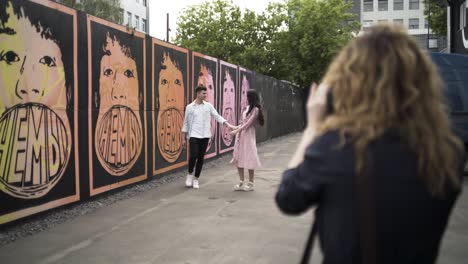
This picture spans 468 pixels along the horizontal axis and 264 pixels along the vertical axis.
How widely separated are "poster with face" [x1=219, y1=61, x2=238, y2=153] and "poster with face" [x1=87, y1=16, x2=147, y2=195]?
565 centimetres

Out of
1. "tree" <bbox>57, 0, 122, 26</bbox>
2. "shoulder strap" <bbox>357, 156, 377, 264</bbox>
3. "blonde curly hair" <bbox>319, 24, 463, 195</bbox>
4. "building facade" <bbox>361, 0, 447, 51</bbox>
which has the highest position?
"building facade" <bbox>361, 0, 447, 51</bbox>

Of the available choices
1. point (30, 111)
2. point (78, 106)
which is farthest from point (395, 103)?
point (78, 106)

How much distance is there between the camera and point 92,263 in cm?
457

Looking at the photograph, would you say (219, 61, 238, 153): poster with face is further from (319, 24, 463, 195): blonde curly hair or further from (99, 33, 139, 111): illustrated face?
(319, 24, 463, 195): blonde curly hair

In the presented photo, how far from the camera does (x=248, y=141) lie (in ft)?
28.8

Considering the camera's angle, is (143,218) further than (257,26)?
No

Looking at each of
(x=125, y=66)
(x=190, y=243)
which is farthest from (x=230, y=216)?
(x=125, y=66)

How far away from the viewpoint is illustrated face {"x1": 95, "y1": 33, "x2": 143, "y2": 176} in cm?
766

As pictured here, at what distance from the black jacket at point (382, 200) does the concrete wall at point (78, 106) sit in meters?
4.64

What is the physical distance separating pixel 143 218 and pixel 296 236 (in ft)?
6.71

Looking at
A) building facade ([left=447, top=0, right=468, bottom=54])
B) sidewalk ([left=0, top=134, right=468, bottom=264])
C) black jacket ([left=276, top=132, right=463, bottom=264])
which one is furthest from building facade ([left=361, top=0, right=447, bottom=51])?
black jacket ([left=276, top=132, right=463, bottom=264])

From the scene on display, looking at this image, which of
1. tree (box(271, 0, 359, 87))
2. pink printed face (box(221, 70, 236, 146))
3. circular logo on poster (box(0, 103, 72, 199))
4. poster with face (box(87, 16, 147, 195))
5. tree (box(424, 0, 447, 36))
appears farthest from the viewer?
tree (box(271, 0, 359, 87))

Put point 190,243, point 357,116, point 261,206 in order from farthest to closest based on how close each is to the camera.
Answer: point 261,206
point 190,243
point 357,116

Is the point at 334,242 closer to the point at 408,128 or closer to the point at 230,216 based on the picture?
the point at 408,128
